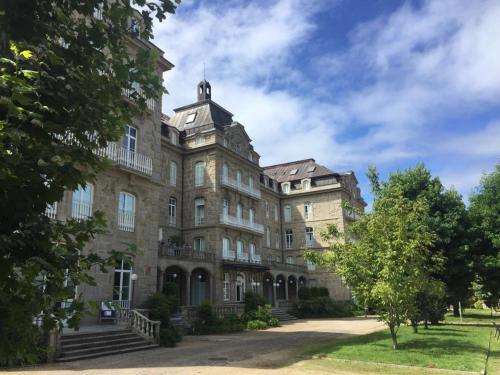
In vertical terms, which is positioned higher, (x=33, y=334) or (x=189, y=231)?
(x=189, y=231)

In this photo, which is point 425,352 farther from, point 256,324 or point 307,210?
point 307,210

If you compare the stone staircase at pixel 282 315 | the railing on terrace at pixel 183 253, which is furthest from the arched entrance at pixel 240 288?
the railing on terrace at pixel 183 253

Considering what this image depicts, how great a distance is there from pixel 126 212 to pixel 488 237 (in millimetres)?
19146

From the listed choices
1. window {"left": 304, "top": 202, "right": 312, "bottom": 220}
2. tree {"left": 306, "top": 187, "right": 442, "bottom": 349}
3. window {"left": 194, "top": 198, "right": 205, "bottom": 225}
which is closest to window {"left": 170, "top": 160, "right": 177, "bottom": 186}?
window {"left": 194, "top": 198, "right": 205, "bottom": 225}

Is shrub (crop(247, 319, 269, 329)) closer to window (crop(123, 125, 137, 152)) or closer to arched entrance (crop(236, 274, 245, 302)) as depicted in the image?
arched entrance (crop(236, 274, 245, 302))

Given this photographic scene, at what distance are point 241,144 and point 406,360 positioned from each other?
2657cm

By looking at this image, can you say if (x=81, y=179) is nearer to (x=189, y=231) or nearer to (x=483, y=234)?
(x=483, y=234)

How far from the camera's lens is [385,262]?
43.7ft

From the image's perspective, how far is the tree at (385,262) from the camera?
1321cm

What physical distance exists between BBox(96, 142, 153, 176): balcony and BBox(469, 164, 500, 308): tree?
17.9m

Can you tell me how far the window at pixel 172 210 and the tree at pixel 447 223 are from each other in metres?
16.4

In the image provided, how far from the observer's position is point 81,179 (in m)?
3.20

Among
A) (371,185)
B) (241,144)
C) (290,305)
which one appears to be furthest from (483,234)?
(241,144)

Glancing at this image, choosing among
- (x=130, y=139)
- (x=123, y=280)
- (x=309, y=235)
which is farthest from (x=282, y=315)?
(x=130, y=139)
